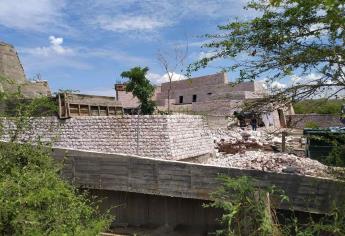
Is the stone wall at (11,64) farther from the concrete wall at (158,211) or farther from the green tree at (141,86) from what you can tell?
the concrete wall at (158,211)

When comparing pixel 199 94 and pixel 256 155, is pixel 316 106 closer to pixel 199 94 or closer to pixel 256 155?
pixel 256 155

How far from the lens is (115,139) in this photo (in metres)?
15.3

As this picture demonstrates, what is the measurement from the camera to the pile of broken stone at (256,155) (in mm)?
13773

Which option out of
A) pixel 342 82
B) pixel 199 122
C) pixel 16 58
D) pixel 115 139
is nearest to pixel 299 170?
pixel 199 122

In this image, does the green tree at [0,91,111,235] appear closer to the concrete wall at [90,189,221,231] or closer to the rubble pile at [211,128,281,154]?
the concrete wall at [90,189,221,231]

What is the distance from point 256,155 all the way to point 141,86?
1099cm

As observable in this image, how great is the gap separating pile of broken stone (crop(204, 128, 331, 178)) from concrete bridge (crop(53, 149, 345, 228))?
3.11m

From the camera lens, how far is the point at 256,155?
1709 cm

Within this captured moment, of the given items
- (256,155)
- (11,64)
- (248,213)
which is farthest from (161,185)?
(11,64)

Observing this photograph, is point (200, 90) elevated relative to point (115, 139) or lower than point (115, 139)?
elevated

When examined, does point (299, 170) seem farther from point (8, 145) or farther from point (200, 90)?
point (200, 90)

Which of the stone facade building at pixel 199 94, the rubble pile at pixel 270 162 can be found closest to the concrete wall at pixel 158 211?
the rubble pile at pixel 270 162

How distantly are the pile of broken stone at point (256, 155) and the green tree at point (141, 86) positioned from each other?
4.54 m

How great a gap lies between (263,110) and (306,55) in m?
1.24
